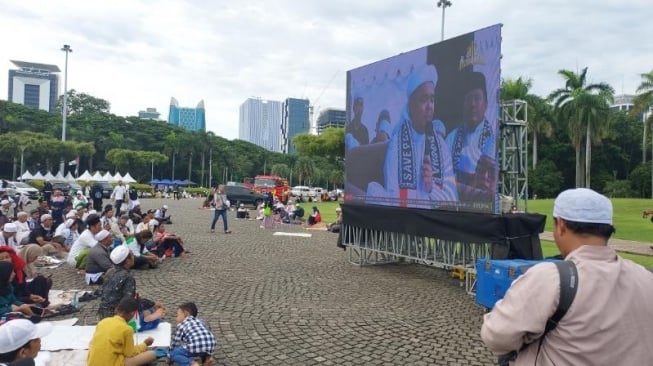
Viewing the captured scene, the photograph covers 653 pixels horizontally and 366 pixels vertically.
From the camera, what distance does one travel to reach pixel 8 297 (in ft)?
21.0

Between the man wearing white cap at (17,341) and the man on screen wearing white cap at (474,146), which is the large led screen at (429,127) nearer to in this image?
the man on screen wearing white cap at (474,146)

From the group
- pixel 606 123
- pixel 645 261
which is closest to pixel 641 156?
pixel 606 123

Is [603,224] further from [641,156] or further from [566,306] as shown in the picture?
[641,156]

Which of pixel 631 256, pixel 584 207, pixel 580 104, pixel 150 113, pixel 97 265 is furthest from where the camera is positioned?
pixel 150 113

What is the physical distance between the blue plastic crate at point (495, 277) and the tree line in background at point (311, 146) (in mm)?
26237

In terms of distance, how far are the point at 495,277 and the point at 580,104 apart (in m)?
40.1

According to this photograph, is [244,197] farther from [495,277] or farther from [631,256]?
[495,277]

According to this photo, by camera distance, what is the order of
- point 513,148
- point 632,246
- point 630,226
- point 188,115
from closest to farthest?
1. point 513,148
2. point 632,246
3. point 630,226
4. point 188,115

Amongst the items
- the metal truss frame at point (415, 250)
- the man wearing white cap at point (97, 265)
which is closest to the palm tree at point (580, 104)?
the metal truss frame at point (415, 250)

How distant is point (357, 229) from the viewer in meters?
11.8

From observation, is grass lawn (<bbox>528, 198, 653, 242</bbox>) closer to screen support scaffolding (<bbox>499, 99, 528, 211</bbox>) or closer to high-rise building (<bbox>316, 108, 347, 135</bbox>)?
screen support scaffolding (<bbox>499, 99, 528, 211</bbox>)

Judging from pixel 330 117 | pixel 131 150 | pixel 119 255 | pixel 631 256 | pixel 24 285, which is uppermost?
pixel 330 117

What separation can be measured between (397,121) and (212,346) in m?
7.07

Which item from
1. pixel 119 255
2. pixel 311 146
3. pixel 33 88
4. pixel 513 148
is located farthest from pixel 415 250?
pixel 33 88
